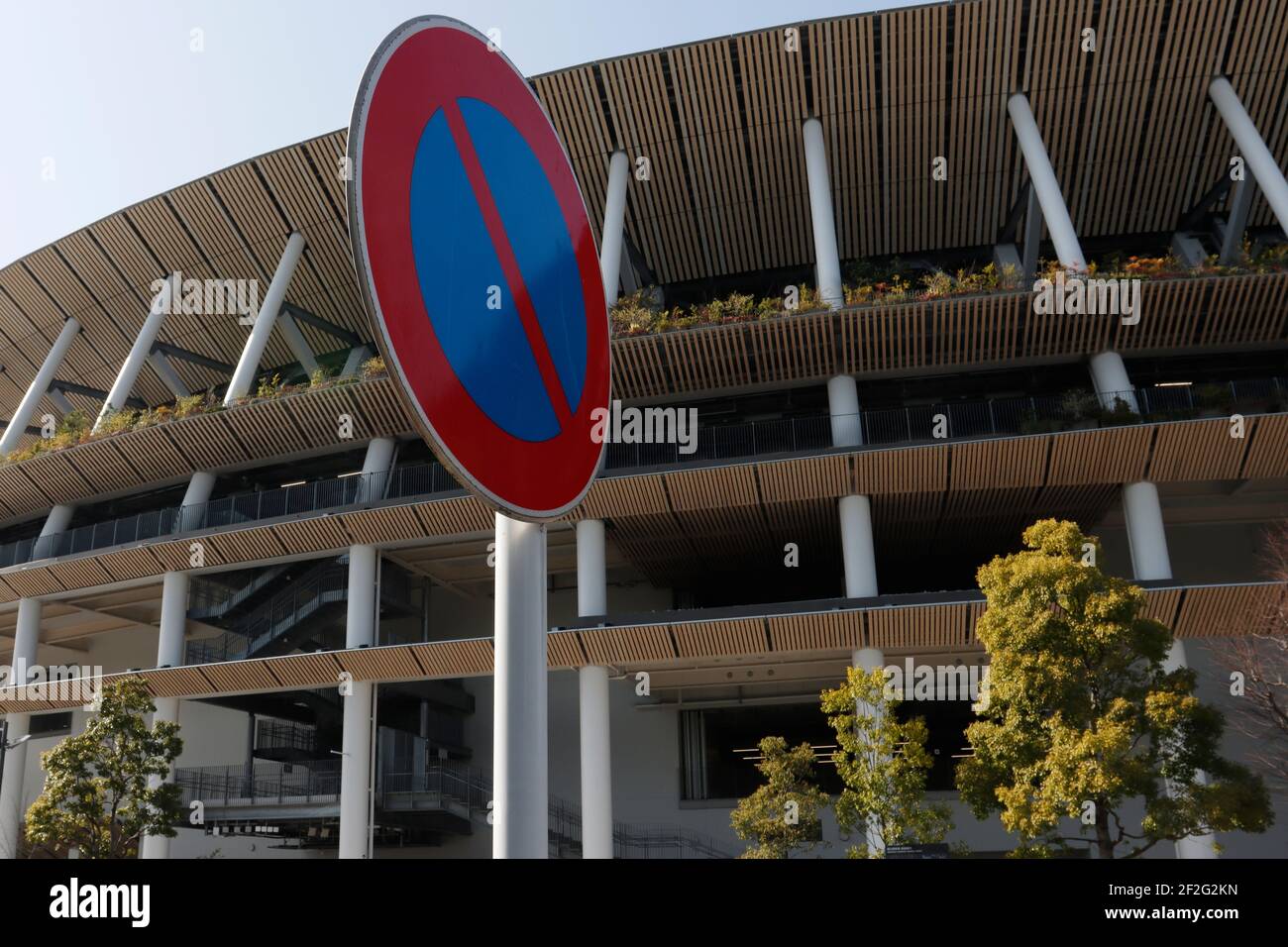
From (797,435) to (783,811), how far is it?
32.5 feet

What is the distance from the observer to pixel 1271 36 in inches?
1066

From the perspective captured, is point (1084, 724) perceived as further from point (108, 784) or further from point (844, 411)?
point (108, 784)

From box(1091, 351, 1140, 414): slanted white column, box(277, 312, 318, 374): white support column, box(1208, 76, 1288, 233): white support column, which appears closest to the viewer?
box(1091, 351, 1140, 414): slanted white column

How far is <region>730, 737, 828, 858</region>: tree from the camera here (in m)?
21.4

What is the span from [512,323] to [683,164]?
93.0ft

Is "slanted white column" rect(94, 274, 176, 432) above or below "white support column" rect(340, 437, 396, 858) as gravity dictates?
above

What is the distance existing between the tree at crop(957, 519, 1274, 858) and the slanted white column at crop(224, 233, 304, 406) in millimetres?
21502

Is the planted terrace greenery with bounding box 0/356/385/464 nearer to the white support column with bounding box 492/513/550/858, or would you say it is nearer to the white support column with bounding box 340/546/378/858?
the white support column with bounding box 340/546/378/858

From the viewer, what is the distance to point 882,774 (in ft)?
61.1

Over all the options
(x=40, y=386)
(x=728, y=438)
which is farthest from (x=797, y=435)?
(x=40, y=386)

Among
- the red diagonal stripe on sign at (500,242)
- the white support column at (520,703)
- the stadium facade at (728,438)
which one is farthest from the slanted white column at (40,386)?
the white support column at (520,703)

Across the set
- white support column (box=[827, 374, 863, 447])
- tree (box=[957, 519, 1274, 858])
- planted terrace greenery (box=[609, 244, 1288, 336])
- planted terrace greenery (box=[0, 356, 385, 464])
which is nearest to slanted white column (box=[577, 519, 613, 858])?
planted terrace greenery (box=[609, 244, 1288, 336])

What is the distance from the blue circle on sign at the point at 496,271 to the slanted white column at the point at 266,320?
28.1 m

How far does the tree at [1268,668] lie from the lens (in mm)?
22547
